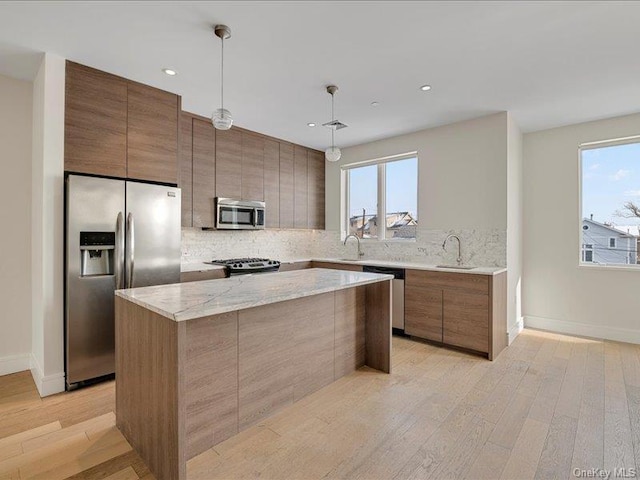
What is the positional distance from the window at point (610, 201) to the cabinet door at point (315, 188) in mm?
3545

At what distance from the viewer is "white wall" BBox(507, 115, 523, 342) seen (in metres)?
3.81

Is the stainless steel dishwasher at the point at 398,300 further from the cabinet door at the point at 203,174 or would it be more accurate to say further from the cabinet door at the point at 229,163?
the cabinet door at the point at 203,174

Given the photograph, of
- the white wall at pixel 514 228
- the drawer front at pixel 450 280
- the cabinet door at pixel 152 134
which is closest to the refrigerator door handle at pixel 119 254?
the cabinet door at pixel 152 134

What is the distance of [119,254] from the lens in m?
2.79

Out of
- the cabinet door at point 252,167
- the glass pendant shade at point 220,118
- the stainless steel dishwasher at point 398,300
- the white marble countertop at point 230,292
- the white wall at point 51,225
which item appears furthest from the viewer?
the cabinet door at point 252,167

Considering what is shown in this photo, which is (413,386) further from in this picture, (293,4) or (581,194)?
(581,194)

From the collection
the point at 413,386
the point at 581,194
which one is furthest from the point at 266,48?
the point at 581,194

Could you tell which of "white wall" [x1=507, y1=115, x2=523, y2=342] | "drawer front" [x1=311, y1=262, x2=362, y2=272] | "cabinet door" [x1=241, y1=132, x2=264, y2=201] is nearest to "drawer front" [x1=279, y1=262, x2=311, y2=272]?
"drawer front" [x1=311, y1=262, x2=362, y2=272]

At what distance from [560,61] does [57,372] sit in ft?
15.5

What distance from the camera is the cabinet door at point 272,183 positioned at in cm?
466

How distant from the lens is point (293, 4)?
6.58 ft

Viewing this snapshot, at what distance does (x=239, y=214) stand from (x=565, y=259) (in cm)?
421

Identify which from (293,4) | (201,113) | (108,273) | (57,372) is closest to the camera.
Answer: (293,4)

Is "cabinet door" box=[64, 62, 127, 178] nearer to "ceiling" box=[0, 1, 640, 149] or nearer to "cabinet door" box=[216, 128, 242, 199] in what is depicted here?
"ceiling" box=[0, 1, 640, 149]
